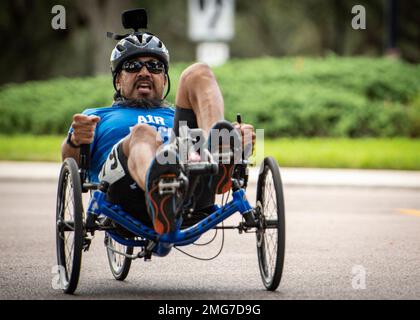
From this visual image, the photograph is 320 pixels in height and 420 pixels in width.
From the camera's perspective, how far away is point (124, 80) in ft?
24.9

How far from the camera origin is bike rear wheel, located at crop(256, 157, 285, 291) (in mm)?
6776

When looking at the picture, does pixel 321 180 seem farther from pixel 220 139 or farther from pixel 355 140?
pixel 220 139

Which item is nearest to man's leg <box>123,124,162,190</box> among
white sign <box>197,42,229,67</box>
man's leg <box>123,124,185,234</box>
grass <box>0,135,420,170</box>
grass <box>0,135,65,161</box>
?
man's leg <box>123,124,185,234</box>

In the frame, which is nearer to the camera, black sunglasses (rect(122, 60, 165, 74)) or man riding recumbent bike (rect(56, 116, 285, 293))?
man riding recumbent bike (rect(56, 116, 285, 293))

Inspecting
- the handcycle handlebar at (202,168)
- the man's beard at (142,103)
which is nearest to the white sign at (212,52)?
the man's beard at (142,103)

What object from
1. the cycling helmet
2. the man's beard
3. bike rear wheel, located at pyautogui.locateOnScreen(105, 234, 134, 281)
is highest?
the cycling helmet

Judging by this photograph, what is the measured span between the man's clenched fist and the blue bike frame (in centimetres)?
36

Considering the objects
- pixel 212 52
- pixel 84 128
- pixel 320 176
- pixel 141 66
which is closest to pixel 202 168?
pixel 84 128

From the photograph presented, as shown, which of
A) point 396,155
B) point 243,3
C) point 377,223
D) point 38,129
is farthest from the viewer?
point 243,3

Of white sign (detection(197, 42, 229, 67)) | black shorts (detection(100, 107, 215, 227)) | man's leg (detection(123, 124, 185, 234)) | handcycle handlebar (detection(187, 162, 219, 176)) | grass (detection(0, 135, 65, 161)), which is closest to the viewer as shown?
man's leg (detection(123, 124, 185, 234))

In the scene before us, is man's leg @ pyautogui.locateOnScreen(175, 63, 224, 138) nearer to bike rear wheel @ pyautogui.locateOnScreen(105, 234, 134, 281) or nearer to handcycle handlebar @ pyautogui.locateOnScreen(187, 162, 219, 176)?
handcycle handlebar @ pyautogui.locateOnScreen(187, 162, 219, 176)

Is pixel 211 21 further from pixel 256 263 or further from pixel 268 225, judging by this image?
pixel 268 225
